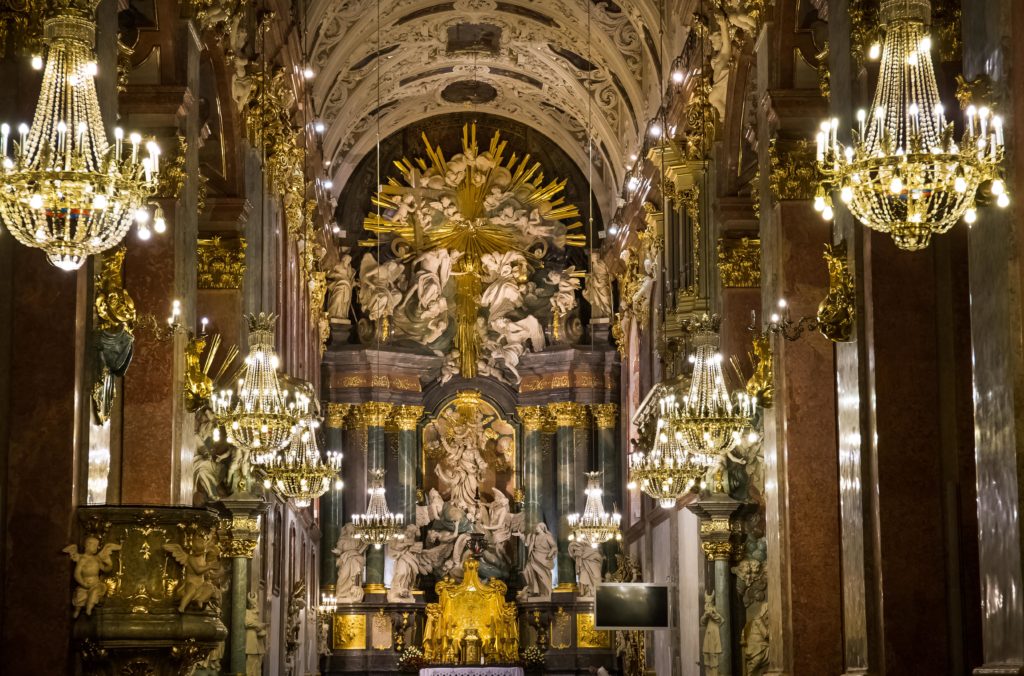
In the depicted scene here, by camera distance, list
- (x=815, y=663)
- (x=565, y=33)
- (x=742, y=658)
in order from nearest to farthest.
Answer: (x=815, y=663) < (x=742, y=658) < (x=565, y=33)

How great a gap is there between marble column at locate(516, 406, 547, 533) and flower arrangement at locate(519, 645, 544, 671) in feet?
9.12

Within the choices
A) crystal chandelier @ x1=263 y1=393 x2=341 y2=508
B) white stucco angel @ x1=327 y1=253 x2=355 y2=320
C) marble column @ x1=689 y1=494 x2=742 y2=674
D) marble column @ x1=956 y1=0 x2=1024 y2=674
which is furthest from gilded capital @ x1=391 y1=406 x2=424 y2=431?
marble column @ x1=956 y1=0 x2=1024 y2=674

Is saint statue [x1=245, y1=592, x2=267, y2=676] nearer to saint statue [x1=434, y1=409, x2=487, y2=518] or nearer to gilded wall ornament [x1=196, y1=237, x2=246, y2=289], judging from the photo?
gilded wall ornament [x1=196, y1=237, x2=246, y2=289]

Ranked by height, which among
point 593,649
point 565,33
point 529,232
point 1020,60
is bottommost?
point 593,649

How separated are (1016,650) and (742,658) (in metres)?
11.9

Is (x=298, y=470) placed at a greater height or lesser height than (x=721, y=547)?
greater

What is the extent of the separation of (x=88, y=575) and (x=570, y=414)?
2537 centimetres

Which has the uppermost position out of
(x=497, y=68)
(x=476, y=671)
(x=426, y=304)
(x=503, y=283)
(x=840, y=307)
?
(x=497, y=68)

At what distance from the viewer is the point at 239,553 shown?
2070 cm

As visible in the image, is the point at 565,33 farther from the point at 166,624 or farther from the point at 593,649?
the point at 166,624

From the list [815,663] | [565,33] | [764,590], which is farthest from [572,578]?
[815,663]

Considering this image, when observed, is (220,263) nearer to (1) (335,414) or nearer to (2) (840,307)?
(2) (840,307)

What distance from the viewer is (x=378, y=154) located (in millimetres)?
35312

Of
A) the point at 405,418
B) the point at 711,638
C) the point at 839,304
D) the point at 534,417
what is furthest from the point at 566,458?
the point at 839,304
